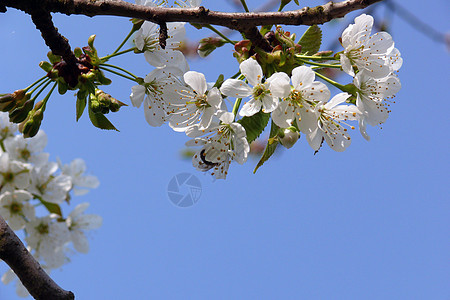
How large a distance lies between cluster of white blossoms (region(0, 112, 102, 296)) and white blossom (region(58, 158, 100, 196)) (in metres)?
0.20

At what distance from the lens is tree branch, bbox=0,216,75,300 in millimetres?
1734

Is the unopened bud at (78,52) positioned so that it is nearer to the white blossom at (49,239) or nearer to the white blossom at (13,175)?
the white blossom at (13,175)

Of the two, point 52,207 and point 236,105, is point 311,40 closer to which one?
point 236,105

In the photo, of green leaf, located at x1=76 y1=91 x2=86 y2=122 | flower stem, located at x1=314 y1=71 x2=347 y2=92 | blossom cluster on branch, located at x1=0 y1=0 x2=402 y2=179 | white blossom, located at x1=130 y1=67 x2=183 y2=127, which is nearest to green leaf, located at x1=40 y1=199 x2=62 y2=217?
blossom cluster on branch, located at x1=0 y1=0 x2=402 y2=179

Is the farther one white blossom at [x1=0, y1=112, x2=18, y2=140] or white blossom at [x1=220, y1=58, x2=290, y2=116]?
white blossom at [x1=0, y1=112, x2=18, y2=140]

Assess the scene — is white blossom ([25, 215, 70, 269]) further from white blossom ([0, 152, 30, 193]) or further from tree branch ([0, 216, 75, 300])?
tree branch ([0, 216, 75, 300])

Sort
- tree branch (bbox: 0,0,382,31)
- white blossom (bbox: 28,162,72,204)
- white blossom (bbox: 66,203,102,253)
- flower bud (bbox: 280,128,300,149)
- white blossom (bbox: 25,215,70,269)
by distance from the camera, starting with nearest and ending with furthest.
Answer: tree branch (bbox: 0,0,382,31), flower bud (bbox: 280,128,300,149), white blossom (bbox: 28,162,72,204), white blossom (bbox: 25,215,70,269), white blossom (bbox: 66,203,102,253)

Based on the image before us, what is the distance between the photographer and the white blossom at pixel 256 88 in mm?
1500

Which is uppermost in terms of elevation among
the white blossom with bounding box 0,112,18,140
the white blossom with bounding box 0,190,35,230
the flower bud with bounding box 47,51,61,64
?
the white blossom with bounding box 0,112,18,140

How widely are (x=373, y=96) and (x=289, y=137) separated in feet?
1.31

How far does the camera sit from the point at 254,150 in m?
2.25

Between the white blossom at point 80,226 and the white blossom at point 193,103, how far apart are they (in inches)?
81.6

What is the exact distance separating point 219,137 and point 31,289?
1.03m

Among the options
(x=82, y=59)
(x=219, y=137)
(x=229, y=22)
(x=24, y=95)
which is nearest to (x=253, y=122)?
(x=219, y=137)
